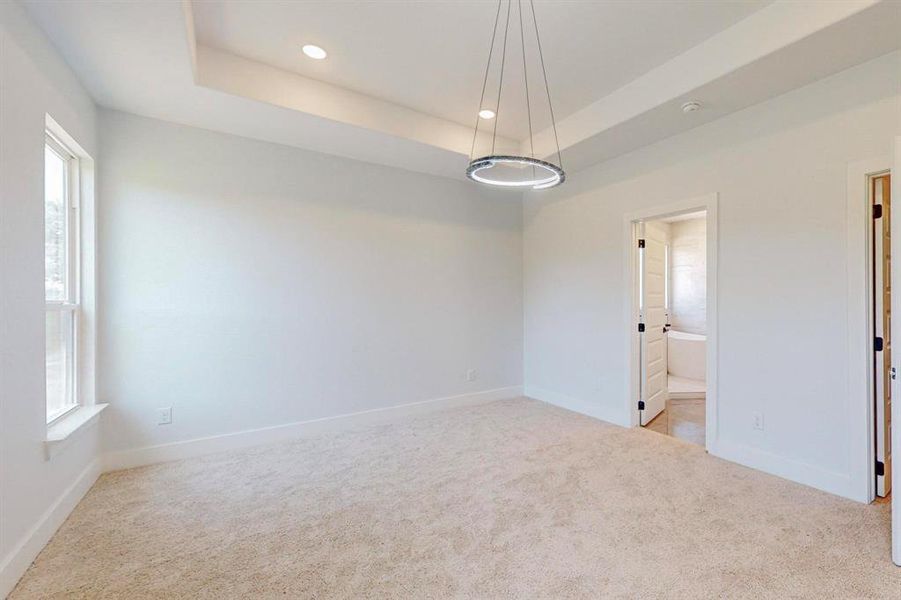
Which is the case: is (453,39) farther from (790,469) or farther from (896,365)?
(790,469)

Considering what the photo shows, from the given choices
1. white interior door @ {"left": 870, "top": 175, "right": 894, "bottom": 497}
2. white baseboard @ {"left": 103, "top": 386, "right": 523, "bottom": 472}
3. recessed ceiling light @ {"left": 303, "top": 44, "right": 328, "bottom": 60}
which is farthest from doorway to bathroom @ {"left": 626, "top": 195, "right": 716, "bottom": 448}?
recessed ceiling light @ {"left": 303, "top": 44, "right": 328, "bottom": 60}

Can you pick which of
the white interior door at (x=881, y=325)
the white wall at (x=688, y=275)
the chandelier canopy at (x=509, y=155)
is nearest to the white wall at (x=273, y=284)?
the chandelier canopy at (x=509, y=155)

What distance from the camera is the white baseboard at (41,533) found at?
176 cm

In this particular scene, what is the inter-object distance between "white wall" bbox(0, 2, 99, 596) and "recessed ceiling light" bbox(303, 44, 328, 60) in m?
1.39

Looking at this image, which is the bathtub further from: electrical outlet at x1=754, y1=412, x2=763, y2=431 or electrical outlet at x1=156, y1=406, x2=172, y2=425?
electrical outlet at x1=156, y1=406, x2=172, y2=425

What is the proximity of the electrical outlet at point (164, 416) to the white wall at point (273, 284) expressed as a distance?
1.5 inches

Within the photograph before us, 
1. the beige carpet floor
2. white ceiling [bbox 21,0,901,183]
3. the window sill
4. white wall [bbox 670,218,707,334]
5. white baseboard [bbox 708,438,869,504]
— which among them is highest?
white ceiling [bbox 21,0,901,183]

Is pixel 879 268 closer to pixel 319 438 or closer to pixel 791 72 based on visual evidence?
pixel 791 72

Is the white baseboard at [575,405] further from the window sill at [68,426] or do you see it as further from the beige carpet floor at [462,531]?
the window sill at [68,426]

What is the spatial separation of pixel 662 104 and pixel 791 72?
73 cm

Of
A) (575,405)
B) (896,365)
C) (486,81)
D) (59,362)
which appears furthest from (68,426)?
(896,365)

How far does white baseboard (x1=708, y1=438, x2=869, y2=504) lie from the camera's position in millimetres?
2551

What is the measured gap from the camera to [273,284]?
11.8 ft

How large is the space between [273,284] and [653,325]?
3.85 metres
